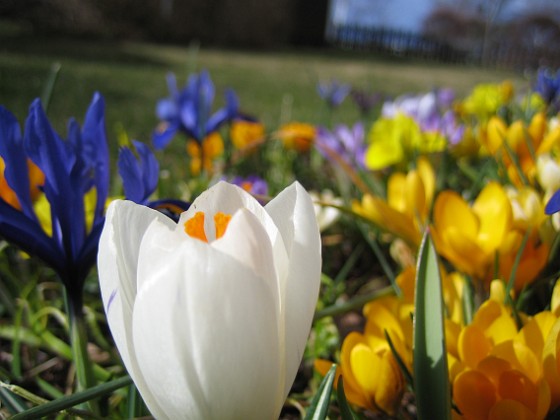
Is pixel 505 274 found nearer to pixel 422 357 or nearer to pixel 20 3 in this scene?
pixel 422 357

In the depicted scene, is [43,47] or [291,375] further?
[43,47]

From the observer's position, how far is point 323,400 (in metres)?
0.39

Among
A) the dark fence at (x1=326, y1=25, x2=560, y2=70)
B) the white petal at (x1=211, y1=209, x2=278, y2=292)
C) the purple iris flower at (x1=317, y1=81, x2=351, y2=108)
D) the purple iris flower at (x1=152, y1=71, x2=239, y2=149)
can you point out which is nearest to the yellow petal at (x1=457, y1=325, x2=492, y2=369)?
the white petal at (x1=211, y1=209, x2=278, y2=292)

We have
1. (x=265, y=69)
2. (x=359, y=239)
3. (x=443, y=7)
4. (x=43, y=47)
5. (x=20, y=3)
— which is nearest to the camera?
(x=359, y=239)

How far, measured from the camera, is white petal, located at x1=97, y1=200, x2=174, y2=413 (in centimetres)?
36

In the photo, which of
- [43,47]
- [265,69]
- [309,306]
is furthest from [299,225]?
[265,69]

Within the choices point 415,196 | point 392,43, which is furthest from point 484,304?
point 392,43

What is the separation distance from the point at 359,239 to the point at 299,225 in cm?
94

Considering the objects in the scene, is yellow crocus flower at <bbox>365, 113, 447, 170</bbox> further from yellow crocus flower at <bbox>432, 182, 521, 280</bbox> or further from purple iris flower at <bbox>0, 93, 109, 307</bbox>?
purple iris flower at <bbox>0, 93, 109, 307</bbox>

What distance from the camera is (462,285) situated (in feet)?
2.15

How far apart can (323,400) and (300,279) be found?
3.3 inches

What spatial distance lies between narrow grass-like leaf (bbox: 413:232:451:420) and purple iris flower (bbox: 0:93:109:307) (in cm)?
27

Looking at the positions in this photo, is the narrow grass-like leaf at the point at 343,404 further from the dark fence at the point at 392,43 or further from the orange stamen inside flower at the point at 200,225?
the dark fence at the point at 392,43

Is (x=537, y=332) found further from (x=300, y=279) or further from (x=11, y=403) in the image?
(x=11, y=403)
